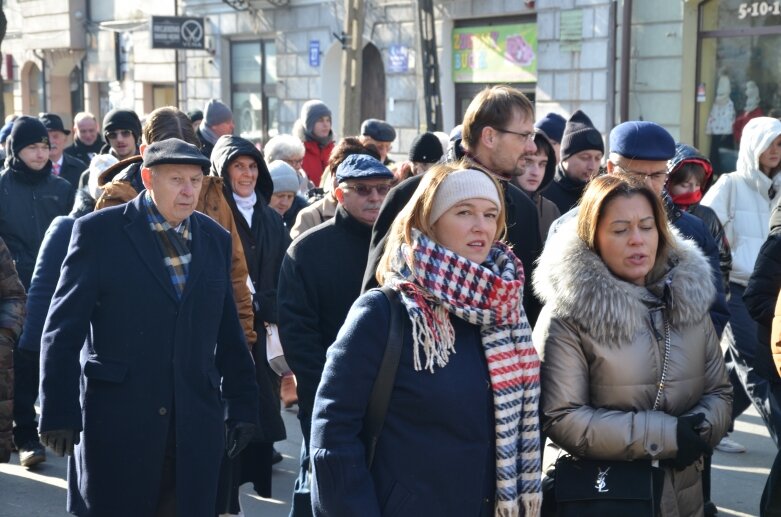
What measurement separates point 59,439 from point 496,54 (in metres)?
15.1

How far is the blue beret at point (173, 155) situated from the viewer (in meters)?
4.68

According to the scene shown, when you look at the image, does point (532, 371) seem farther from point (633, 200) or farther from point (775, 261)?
point (775, 261)

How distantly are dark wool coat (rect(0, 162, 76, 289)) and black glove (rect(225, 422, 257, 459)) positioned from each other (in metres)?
4.01

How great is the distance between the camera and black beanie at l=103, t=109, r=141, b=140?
849 centimetres

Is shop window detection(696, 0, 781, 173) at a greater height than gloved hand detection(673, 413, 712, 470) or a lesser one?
greater

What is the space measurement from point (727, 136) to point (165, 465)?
39.8ft

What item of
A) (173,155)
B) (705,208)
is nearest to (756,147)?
(705,208)

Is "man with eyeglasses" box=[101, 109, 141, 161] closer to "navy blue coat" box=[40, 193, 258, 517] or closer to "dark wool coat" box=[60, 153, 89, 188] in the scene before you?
"dark wool coat" box=[60, 153, 89, 188]

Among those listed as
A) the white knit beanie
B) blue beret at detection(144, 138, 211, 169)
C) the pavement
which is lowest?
the pavement

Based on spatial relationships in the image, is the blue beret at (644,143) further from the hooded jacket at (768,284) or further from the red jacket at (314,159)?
the red jacket at (314,159)

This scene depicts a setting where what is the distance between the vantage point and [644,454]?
3.79m

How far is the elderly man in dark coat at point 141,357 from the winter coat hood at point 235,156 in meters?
1.72

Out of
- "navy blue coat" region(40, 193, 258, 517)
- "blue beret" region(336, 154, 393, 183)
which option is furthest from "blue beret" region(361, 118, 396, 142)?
Answer: "navy blue coat" region(40, 193, 258, 517)

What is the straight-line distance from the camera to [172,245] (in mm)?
4707
